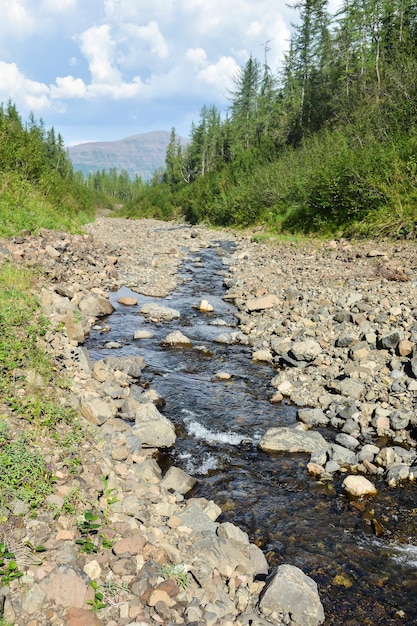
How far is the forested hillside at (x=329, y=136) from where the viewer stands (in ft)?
69.6

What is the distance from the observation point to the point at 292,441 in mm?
7270

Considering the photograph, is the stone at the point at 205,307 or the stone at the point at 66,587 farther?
the stone at the point at 205,307

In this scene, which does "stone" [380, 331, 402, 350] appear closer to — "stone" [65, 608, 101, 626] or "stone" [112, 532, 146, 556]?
"stone" [112, 532, 146, 556]

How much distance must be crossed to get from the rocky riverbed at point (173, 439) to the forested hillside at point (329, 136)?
561cm

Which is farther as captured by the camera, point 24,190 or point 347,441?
point 24,190

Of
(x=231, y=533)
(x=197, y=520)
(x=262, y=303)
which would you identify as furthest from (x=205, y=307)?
(x=231, y=533)

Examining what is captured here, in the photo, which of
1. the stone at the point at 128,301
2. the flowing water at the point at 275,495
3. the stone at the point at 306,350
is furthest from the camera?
the stone at the point at 128,301

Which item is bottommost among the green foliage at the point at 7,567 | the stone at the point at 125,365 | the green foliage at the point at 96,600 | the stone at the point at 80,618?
the green foliage at the point at 96,600

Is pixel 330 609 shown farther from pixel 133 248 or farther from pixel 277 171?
pixel 277 171

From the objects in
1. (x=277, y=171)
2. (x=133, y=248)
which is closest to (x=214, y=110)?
(x=277, y=171)

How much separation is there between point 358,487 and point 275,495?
1.21 metres

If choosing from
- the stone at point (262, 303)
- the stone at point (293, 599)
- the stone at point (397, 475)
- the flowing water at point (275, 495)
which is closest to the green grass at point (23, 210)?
the flowing water at point (275, 495)

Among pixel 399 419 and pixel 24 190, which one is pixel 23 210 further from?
pixel 399 419

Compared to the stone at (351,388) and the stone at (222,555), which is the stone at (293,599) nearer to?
the stone at (222,555)
